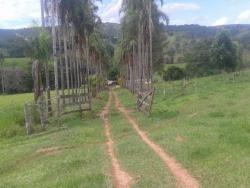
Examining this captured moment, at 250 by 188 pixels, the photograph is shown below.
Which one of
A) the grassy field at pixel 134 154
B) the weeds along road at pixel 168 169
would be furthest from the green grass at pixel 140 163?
the weeds along road at pixel 168 169

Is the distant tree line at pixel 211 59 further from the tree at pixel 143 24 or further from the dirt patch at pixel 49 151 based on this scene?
the dirt patch at pixel 49 151

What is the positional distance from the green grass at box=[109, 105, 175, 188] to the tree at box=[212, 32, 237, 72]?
78313 mm

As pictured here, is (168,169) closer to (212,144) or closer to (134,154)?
(134,154)

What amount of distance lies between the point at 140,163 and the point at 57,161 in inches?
118

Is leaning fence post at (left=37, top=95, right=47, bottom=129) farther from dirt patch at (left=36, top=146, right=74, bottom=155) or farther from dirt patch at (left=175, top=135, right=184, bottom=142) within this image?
dirt patch at (left=175, top=135, right=184, bottom=142)

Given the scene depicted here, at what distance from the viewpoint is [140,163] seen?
14.1m

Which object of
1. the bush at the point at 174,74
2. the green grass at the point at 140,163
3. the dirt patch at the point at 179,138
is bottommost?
the bush at the point at 174,74

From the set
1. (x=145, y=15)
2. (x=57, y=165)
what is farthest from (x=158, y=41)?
(x=57, y=165)

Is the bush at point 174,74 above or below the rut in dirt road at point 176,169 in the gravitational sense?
below

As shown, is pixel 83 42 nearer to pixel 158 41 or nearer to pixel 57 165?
pixel 158 41

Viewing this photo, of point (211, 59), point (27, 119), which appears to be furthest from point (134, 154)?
point (211, 59)

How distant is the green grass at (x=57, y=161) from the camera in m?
12.8

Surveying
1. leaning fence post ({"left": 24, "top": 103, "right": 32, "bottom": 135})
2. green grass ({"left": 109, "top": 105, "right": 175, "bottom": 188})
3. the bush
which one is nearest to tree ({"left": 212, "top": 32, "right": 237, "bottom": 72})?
the bush

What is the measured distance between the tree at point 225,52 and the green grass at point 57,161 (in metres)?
74.6
